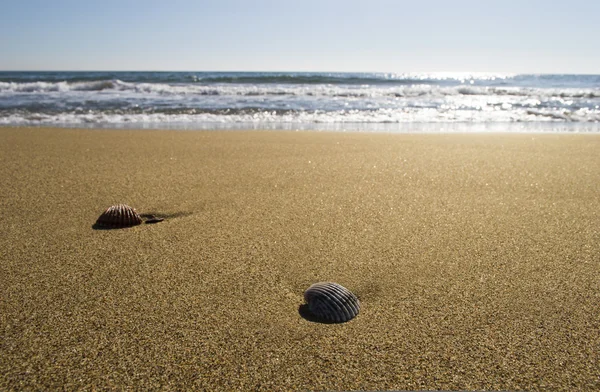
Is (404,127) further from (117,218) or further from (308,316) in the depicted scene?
(308,316)

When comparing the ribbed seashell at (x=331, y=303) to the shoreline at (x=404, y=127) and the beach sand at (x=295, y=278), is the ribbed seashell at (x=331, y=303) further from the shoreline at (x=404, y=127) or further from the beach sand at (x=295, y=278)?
the shoreline at (x=404, y=127)

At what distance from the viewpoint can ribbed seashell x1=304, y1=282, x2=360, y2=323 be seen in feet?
5.53

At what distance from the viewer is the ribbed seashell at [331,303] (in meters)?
1.69

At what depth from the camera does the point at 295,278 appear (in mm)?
2033

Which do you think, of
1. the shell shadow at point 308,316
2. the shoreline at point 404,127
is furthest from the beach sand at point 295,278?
the shoreline at point 404,127

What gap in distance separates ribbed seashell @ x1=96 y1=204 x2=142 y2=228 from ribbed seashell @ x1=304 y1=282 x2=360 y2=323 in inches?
52.7

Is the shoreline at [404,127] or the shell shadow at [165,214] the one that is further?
the shoreline at [404,127]

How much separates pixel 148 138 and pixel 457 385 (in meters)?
5.60

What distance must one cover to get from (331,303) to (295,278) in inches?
14.2

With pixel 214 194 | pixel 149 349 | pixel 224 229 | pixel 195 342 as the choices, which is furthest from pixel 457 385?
pixel 214 194

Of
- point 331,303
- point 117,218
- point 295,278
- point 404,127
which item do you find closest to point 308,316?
point 331,303

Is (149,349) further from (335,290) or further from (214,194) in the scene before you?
(214,194)

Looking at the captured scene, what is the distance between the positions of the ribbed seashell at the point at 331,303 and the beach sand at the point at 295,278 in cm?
4

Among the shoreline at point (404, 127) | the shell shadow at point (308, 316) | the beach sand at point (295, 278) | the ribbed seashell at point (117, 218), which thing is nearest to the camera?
the beach sand at point (295, 278)
